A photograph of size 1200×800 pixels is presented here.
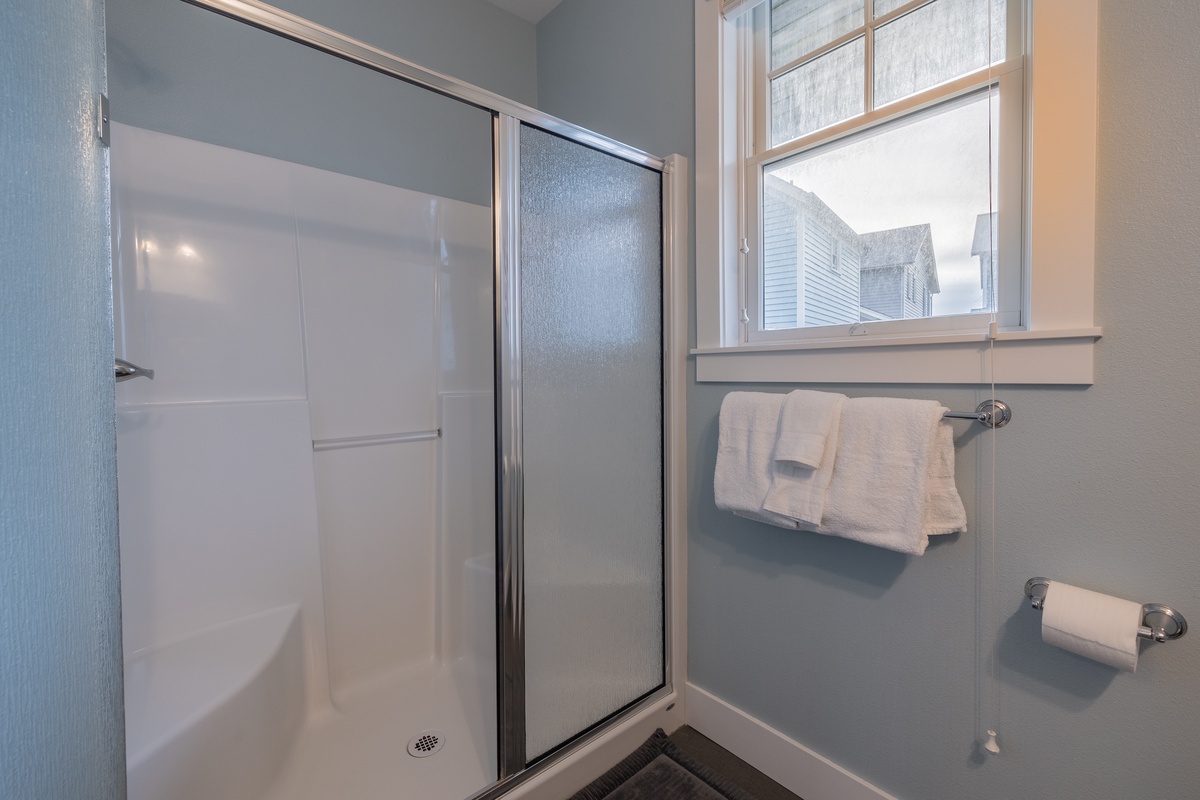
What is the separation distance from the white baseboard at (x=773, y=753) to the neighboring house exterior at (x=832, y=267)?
109 centimetres

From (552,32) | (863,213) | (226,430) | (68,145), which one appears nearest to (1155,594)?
(863,213)

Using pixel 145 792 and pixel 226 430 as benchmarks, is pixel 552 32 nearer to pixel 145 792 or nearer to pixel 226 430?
pixel 226 430

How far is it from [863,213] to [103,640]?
1.54 meters

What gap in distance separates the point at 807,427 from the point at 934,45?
88cm

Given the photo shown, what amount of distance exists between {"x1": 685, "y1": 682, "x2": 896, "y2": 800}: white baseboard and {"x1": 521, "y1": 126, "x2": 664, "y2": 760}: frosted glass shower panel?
168 millimetres

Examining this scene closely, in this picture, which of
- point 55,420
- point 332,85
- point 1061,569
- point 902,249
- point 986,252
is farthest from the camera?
point 332,85

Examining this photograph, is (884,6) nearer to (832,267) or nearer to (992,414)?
(832,267)

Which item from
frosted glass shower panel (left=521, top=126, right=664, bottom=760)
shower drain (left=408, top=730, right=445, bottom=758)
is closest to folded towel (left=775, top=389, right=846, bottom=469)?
frosted glass shower panel (left=521, top=126, right=664, bottom=760)

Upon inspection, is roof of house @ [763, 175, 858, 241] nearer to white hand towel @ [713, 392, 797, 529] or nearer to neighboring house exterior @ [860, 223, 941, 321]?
neighboring house exterior @ [860, 223, 941, 321]

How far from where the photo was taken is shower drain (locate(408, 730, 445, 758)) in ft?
4.61

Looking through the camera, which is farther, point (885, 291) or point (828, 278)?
point (828, 278)

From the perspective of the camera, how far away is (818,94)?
4.42ft

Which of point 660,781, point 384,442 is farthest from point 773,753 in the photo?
point 384,442

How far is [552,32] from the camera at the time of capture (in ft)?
6.79
